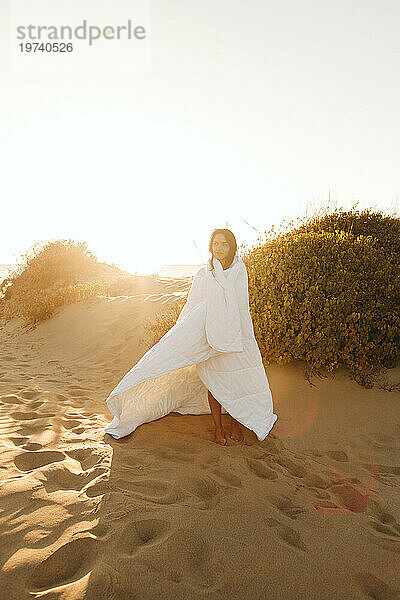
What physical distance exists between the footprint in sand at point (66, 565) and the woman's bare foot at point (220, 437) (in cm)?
178

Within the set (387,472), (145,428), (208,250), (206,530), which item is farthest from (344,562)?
(208,250)

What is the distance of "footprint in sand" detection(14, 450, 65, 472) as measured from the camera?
3367mm

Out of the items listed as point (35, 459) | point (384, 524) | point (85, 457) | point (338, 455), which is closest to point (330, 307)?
point (338, 455)

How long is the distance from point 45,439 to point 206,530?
2059 mm

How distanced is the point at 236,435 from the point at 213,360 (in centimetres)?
88

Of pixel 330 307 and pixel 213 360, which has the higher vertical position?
pixel 330 307

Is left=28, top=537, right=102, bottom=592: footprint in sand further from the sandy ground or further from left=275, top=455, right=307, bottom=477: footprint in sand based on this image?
left=275, top=455, right=307, bottom=477: footprint in sand

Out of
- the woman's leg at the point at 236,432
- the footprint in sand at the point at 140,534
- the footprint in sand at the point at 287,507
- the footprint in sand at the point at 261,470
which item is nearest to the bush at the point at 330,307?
the woman's leg at the point at 236,432

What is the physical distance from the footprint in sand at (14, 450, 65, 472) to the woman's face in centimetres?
244

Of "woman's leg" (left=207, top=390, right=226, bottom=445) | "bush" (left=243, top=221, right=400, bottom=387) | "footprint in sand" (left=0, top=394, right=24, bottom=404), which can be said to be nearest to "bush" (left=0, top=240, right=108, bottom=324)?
"footprint in sand" (left=0, top=394, right=24, bottom=404)

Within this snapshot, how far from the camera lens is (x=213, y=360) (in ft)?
13.3

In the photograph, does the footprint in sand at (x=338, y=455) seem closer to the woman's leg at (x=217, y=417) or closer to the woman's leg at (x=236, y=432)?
the woman's leg at (x=236, y=432)

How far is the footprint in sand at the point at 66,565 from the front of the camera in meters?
2.21

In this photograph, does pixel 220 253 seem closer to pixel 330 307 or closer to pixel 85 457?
pixel 85 457
